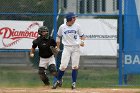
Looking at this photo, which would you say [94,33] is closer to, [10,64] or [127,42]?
[127,42]

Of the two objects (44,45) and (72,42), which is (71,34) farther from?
(44,45)

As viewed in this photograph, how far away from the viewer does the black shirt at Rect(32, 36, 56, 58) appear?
1492 cm

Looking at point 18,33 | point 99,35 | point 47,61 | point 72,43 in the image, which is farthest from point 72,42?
point 18,33

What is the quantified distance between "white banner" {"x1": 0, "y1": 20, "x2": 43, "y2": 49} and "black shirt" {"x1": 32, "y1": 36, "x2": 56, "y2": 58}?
143 centimetres

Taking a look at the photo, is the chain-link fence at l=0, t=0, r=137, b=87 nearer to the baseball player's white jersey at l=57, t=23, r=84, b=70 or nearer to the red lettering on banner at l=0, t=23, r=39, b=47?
the red lettering on banner at l=0, t=23, r=39, b=47

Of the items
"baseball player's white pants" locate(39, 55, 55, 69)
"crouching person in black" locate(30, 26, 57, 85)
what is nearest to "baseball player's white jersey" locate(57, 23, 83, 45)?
"crouching person in black" locate(30, 26, 57, 85)

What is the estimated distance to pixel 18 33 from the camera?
16547 millimetres

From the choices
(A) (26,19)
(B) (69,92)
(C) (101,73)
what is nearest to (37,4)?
(A) (26,19)

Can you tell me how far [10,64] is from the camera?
17047 millimetres

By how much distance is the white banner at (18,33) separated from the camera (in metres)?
16.5

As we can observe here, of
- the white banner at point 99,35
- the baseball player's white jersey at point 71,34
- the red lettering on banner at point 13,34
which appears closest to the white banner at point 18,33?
the red lettering on banner at point 13,34

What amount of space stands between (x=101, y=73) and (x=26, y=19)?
115 inches

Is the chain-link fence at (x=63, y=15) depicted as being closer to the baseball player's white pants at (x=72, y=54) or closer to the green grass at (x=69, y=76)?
the green grass at (x=69, y=76)

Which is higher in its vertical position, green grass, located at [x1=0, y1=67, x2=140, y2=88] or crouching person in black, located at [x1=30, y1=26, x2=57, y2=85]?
crouching person in black, located at [x1=30, y1=26, x2=57, y2=85]
